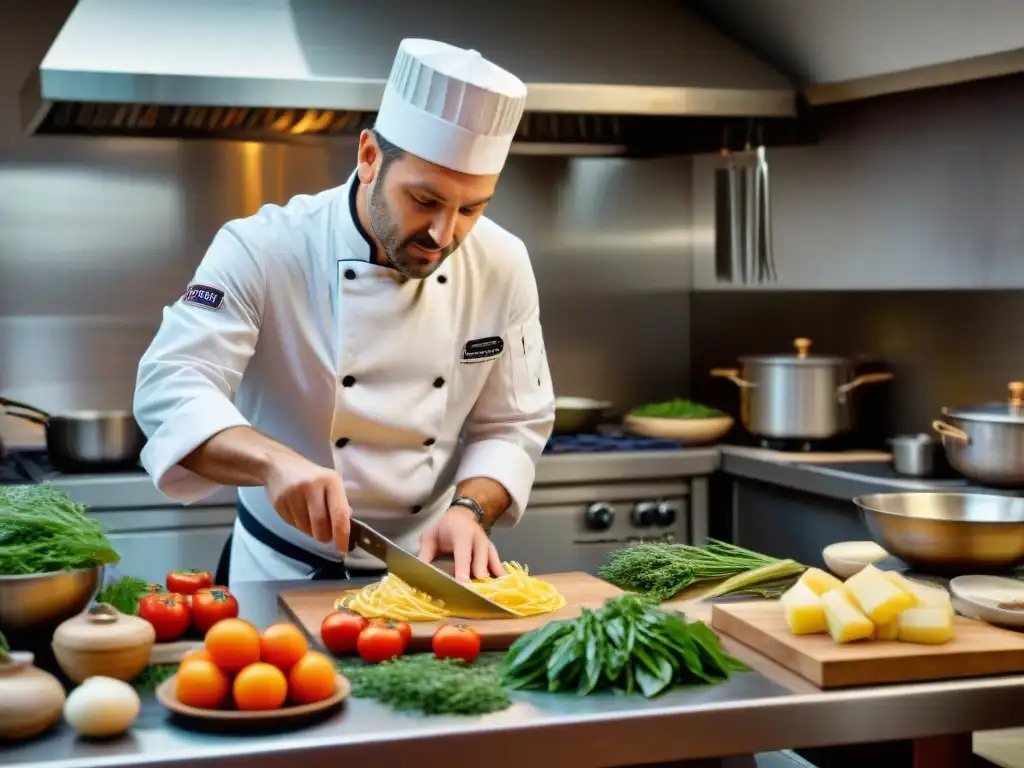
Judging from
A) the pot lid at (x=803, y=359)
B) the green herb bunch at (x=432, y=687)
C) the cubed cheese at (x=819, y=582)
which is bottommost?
the green herb bunch at (x=432, y=687)

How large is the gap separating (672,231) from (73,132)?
2.14m

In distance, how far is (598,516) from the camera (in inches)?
152

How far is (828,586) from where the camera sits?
1782 mm

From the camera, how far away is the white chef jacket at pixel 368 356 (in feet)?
7.82

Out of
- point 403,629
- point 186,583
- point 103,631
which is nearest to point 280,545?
point 186,583

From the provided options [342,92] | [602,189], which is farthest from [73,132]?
[602,189]

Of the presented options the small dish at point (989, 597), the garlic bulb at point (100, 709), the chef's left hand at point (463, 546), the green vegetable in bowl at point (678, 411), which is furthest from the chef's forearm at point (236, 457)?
the green vegetable in bowl at point (678, 411)

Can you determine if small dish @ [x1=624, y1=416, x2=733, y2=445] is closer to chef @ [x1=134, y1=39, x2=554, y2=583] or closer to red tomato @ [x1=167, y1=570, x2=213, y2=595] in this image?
chef @ [x1=134, y1=39, x2=554, y2=583]

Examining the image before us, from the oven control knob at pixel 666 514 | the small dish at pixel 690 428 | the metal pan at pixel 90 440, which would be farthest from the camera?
the small dish at pixel 690 428

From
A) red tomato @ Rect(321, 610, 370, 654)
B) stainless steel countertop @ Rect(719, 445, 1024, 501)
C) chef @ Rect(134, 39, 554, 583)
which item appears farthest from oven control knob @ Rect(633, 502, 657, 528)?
red tomato @ Rect(321, 610, 370, 654)

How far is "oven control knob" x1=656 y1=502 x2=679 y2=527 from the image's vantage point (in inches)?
156

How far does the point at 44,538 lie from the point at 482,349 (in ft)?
3.49

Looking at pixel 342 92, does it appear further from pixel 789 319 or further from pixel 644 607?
pixel 644 607

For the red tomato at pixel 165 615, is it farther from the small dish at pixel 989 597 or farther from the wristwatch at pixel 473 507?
the small dish at pixel 989 597
